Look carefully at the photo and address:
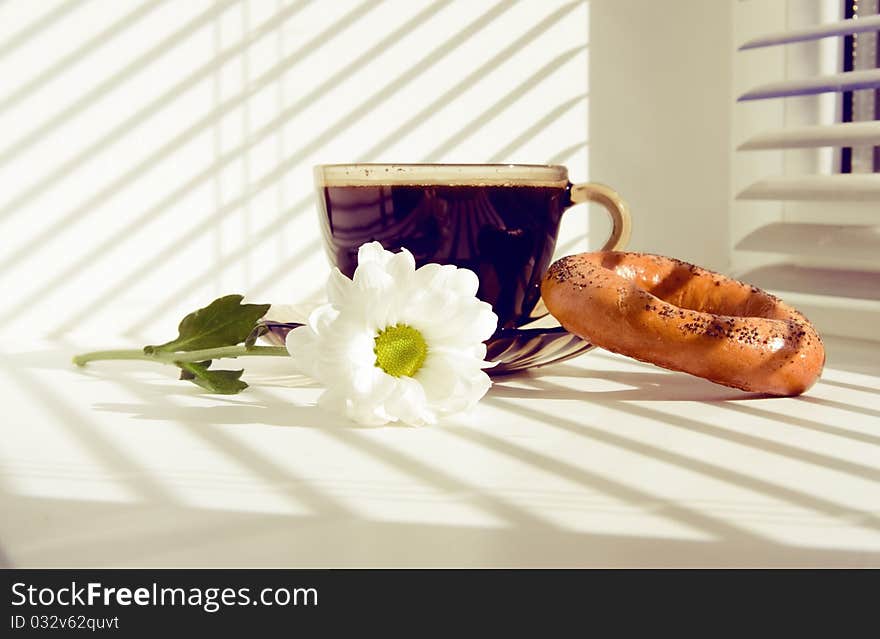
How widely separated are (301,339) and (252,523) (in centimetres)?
24

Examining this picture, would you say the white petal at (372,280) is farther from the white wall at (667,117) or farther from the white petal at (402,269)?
the white wall at (667,117)

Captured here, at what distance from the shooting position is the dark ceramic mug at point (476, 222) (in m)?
0.84

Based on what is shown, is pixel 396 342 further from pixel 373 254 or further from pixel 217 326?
pixel 217 326

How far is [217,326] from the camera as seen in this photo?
32.7 inches

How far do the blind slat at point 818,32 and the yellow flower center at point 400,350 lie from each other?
734 millimetres

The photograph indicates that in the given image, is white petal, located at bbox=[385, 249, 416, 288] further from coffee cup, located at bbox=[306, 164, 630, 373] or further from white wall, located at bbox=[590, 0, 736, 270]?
white wall, located at bbox=[590, 0, 736, 270]

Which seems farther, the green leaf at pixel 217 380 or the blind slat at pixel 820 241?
the blind slat at pixel 820 241

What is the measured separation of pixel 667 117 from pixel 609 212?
27.6 inches

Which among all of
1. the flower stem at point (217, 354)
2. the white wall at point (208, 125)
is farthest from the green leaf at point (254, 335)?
the white wall at point (208, 125)

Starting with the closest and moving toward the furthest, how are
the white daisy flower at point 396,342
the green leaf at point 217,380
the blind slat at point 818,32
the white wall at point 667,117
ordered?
the white daisy flower at point 396,342, the green leaf at point 217,380, the blind slat at point 818,32, the white wall at point 667,117
